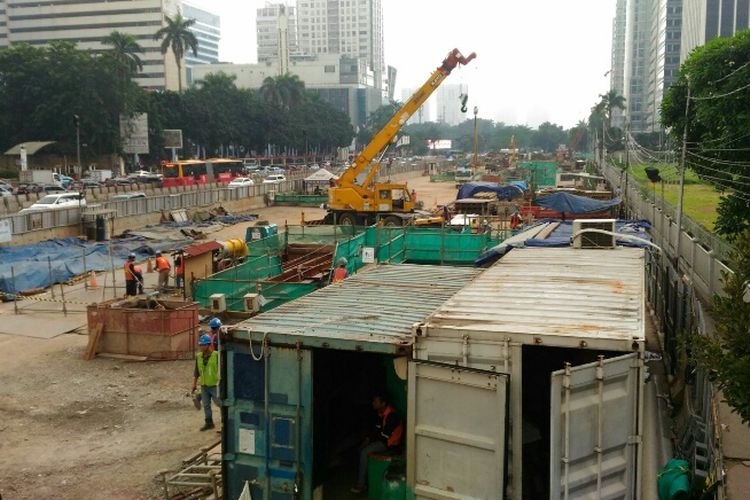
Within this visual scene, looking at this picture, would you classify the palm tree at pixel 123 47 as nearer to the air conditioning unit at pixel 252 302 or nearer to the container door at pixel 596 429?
the air conditioning unit at pixel 252 302

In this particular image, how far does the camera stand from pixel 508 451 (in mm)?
7020

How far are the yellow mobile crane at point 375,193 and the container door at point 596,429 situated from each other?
2889 cm

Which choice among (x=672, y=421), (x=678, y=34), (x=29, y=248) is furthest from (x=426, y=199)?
(x=678, y=34)

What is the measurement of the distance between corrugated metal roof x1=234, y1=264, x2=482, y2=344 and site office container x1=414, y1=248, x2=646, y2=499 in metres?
0.73

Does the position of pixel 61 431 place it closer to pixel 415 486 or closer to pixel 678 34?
pixel 415 486

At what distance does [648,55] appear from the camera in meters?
184

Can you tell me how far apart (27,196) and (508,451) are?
46.8 m

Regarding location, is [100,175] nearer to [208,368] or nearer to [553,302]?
[208,368]

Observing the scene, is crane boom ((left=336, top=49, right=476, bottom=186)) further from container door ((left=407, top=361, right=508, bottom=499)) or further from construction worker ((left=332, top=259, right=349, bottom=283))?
container door ((left=407, top=361, right=508, bottom=499))

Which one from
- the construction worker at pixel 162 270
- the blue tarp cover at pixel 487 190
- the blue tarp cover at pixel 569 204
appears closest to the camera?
the construction worker at pixel 162 270

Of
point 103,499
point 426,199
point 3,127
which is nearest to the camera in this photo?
point 103,499

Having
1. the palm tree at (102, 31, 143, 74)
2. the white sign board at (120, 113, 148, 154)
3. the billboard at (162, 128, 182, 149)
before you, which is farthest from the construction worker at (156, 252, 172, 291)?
the palm tree at (102, 31, 143, 74)

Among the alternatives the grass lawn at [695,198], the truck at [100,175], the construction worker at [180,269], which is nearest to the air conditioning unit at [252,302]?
the construction worker at [180,269]

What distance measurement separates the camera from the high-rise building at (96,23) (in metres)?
144
